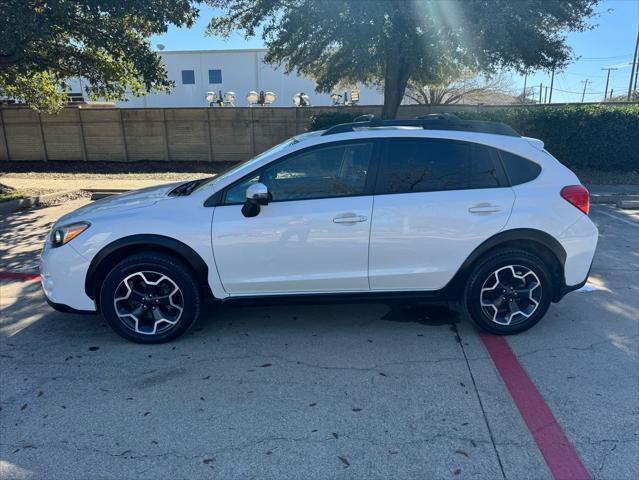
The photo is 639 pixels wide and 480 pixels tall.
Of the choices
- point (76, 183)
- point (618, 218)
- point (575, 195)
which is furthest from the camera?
point (76, 183)

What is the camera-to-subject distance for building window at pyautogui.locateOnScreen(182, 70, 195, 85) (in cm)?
3597

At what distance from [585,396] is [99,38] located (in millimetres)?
9839

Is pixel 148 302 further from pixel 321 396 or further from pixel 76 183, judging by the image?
pixel 76 183

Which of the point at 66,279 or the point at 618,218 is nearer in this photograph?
the point at 66,279

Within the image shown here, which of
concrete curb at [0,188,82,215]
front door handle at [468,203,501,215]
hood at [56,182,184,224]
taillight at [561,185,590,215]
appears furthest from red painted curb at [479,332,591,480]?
concrete curb at [0,188,82,215]

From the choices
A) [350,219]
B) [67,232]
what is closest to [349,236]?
[350,219]

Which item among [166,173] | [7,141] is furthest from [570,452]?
[7,141]

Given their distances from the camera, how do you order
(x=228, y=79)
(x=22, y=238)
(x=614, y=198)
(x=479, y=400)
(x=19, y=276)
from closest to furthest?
1. (x=479, y=400)
2. (x=19, y=276)
3. (x=22, y=238)
4. (x=614, y=198)
5. (x=228, y=79)

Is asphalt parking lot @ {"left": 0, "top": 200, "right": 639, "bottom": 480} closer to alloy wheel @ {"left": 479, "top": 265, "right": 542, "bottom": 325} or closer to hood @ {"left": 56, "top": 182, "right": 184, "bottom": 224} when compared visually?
alloy wheel @ {"left": 479, "top": 265, "right": 542, "bottom": 325}

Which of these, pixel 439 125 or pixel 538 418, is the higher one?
pixel 439 125

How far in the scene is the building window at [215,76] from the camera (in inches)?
1393

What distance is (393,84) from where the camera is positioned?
13047 mm

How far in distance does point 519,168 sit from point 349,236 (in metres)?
1.56

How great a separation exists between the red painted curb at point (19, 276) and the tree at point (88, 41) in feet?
13.9
